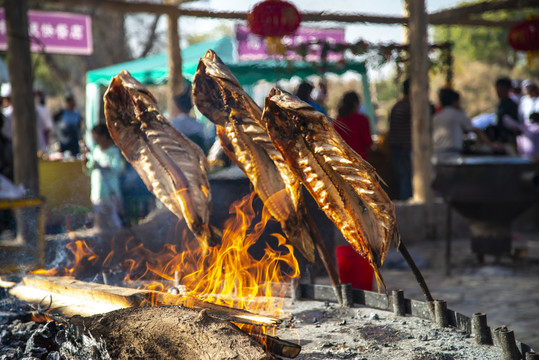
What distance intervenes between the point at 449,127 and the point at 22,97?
5932mm

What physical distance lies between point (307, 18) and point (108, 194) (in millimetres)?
4156

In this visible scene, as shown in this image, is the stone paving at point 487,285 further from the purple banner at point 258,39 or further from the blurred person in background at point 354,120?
the purple banner at point 258,39

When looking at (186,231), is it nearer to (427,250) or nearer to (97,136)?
(97,136)

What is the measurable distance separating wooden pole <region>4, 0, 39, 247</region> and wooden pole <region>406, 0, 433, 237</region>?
5.42 m

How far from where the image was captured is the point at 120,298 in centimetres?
296

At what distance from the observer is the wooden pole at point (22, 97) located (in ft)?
22.3

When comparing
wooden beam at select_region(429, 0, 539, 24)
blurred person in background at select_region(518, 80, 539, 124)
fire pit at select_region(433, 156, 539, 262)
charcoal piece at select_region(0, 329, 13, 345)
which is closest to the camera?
charcoal piece at select_region(0, 329, 13, 345)

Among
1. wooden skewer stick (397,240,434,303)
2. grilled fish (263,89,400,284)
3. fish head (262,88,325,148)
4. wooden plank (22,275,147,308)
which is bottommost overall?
wooden plank (22,275,147,308)

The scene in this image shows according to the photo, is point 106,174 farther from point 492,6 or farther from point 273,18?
point 492,6

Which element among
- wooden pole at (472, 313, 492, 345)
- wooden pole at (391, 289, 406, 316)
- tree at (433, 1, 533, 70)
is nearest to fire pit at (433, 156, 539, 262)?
wooden pole at (391, 289, 406, 316)

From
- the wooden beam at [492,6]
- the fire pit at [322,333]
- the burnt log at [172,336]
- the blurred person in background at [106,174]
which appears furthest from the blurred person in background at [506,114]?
the burnt log at [172,336]

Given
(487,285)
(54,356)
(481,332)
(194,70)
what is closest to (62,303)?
(54,356)

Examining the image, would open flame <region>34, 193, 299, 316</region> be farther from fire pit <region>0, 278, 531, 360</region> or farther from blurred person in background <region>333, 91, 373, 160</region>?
blurred person in background <region>333, 91, 373, 160</region>

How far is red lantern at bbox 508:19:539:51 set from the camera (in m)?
10.2
